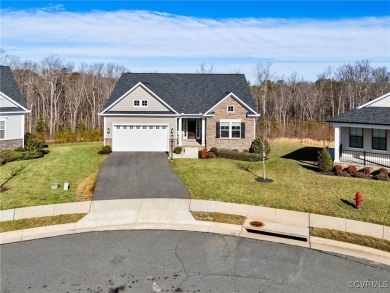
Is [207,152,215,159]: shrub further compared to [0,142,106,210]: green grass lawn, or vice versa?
[207,152,215,159]: shrub

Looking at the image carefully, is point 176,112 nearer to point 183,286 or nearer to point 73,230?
point 73,230

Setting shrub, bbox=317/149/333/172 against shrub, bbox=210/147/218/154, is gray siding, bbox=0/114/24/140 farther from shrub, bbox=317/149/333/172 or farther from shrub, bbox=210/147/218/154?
shrub, bbox=317/149/333/172

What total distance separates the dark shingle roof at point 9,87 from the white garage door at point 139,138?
866cm

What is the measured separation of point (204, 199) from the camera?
16375mm

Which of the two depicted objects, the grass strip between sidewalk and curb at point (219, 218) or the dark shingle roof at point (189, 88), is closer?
the grass strip between sidewalk and curb at point (219, 218)

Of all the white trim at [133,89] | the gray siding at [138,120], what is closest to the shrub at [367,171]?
the gray siding at [138,120]

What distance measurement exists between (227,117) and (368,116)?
1221 centimetres

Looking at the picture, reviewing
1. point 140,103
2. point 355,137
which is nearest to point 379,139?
point 355,137

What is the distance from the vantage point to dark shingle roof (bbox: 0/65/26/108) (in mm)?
29875

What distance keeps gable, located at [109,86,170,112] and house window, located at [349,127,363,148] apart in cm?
1598

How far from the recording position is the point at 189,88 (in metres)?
35.8

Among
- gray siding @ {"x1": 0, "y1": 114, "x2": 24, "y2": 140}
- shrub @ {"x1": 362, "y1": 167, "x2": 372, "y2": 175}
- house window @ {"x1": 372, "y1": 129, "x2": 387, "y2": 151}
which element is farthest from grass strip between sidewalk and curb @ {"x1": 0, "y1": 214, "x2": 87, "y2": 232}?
house window @ {"x1": 372, "y1": 129, "x2": 387, "y2": 151}

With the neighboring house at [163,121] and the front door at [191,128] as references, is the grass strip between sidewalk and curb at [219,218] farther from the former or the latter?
the front door at [191,128]

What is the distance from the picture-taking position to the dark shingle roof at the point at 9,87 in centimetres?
2988
